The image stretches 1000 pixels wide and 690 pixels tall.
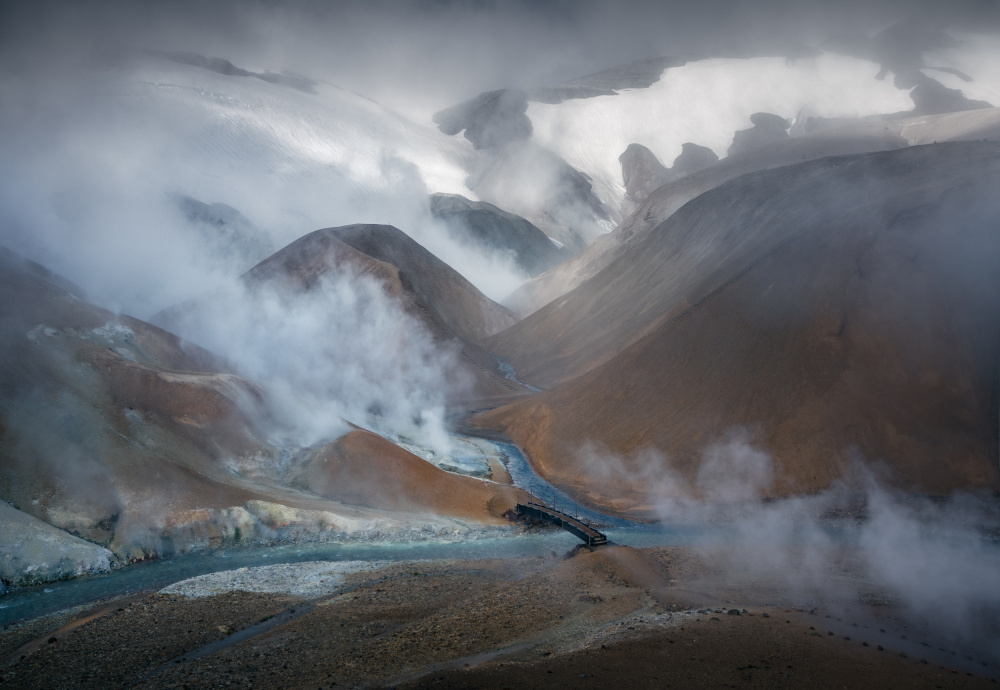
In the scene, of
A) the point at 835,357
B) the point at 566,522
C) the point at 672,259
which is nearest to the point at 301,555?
the point at 566,522

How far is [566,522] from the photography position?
83.5ft

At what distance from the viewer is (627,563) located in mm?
20094

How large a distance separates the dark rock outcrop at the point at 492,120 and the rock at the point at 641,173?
28.8 m

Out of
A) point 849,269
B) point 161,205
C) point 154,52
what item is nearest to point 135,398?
point 849,269

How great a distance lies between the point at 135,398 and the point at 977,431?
35.3 m

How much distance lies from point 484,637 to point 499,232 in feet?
382

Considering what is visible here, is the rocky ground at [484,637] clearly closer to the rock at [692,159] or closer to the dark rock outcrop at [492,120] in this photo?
the rock at [692,159]

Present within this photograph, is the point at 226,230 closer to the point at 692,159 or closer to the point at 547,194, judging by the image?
the point at 547,194

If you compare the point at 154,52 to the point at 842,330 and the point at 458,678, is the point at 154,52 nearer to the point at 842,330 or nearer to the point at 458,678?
the point at 842,330

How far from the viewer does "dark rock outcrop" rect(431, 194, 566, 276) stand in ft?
417

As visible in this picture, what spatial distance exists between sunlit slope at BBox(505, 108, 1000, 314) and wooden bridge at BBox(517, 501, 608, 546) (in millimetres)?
58658

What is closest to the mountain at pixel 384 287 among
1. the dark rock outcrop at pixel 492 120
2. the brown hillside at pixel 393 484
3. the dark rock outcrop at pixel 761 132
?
the brown hillside at pixel 393 484

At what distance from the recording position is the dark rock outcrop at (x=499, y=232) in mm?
127000

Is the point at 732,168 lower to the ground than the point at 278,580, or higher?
higher
